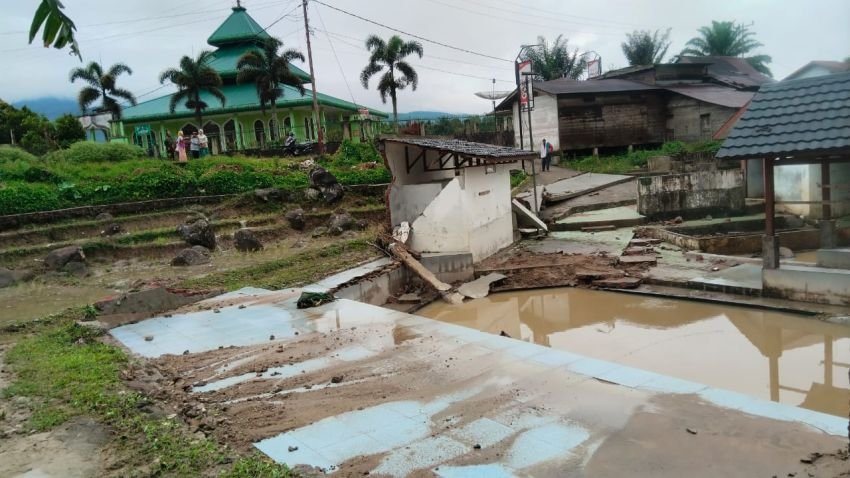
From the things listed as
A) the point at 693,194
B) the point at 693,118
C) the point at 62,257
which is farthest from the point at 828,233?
the point at 693,118

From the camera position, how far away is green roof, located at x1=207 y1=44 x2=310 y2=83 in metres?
37.1

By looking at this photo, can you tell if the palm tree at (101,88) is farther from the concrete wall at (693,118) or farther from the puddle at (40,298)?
the concrete wall at (693,118)

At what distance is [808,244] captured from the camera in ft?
51.4

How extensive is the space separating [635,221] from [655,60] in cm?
3425

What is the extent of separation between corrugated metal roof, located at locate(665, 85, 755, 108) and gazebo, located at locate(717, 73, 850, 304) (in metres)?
20.3

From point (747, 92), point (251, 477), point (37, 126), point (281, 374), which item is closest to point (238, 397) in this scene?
point (281, 374)

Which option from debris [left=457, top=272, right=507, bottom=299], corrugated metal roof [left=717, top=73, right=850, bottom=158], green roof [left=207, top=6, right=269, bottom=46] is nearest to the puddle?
debris [left=457, top=272, right=507, bottom=299]

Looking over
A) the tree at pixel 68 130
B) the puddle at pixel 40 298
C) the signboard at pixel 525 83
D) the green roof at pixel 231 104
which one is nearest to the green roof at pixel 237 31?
the green roof at pixel 231 104

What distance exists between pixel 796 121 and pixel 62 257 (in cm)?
1717

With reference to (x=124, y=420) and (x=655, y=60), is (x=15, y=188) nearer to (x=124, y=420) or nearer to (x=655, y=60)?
(x=124, y=420)

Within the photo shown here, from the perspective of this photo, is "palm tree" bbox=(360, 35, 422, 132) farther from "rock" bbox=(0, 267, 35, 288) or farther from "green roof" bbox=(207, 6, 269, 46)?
"rock" bbox=(0, 267, 35, 288)

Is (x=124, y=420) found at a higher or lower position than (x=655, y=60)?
lower

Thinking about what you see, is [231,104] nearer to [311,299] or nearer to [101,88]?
[101,88]

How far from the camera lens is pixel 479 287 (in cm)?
1355
